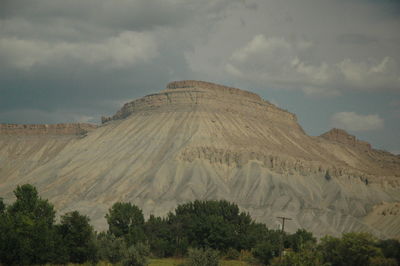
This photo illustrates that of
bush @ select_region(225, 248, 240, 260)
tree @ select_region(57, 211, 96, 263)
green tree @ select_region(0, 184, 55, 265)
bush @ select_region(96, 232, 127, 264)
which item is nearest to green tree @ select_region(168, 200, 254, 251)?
bush @ select_region(225, 248, 240, 260)

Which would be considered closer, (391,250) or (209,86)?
(391,250)

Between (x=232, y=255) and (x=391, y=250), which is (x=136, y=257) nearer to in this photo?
(x=232, y=255)

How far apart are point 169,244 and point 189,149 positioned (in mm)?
56645

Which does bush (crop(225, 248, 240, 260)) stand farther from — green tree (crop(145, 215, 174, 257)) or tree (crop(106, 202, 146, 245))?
tree (crop(106, 202, 146, 245))

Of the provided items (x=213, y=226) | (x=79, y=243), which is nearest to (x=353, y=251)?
(x=213, y=226)

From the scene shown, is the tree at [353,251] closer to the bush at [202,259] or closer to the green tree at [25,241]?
the bush at [202,259]

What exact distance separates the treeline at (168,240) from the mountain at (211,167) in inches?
1049

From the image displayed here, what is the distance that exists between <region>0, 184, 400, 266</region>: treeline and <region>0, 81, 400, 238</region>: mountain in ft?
87.4

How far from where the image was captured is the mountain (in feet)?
433

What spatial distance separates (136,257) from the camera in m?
70.6

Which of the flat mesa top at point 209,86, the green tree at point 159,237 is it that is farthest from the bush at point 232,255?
the flat mesa top at point 209,86

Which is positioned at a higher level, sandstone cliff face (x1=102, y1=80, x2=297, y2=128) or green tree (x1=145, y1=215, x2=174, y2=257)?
sandstone cliff face (x1=102, y1=80, x2=297, y2=128)

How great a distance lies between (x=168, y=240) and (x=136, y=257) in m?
26.3

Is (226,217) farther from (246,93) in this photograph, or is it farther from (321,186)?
(246,93)
